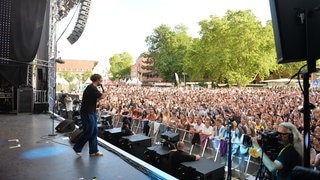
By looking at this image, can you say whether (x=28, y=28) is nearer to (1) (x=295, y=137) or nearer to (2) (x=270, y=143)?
(2) (x=270, y=143)

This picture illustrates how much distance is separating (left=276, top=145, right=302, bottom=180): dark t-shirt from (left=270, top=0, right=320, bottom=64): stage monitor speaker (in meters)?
1.03

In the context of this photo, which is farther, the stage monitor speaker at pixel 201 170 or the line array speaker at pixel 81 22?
the line array speaker at pixel 81 22

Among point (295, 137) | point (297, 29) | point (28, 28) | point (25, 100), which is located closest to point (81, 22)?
point (28, 28)

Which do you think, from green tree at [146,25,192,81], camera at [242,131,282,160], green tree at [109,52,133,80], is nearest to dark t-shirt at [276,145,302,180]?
camera at [242,131,282,160]

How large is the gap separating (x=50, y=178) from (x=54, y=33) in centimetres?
903

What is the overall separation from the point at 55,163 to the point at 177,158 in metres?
1.96

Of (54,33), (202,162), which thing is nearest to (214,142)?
(202,162)

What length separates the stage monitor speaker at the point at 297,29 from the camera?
1998 mm

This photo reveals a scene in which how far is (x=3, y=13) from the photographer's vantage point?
Answer: 9.92 meters

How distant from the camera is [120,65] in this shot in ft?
311

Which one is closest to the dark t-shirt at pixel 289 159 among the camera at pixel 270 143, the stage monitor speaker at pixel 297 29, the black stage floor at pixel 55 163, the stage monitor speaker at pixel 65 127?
the camera at pixel 270 143

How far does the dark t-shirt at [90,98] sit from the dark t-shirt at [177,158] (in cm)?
159

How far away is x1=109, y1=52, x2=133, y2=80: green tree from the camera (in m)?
92.5

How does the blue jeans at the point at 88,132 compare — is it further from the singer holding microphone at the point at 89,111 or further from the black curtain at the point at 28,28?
the black curtain at the point at 28,28
